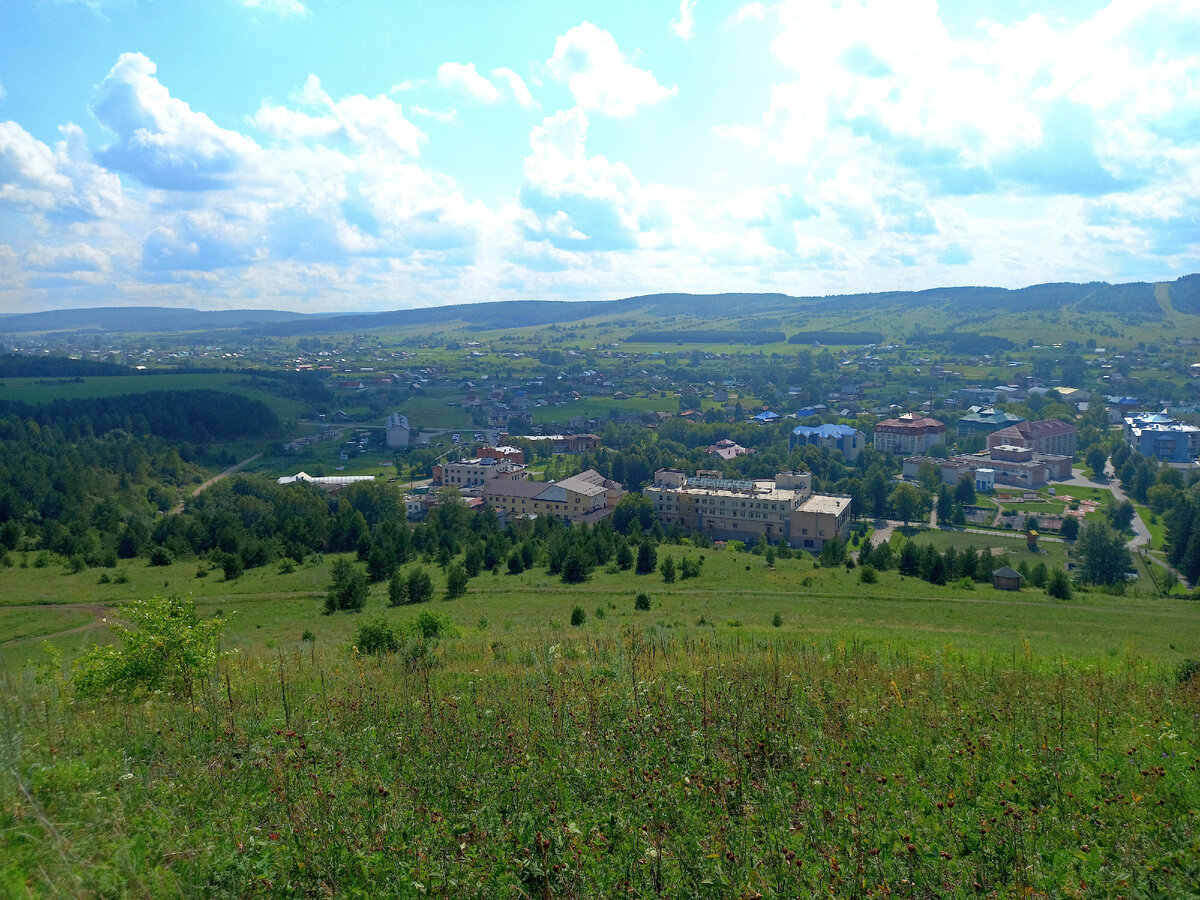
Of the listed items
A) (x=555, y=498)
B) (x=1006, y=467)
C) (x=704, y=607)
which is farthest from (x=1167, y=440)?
(x=704, y=607)

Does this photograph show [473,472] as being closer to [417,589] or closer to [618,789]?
[417,589]

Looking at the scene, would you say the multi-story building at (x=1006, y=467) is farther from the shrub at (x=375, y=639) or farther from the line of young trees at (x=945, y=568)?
the shrub at (x=375, y=639)

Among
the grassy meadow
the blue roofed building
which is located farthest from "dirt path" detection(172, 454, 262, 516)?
the blue roofed building

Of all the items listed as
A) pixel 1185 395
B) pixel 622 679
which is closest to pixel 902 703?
pixel 622 679

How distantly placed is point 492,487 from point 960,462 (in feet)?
160

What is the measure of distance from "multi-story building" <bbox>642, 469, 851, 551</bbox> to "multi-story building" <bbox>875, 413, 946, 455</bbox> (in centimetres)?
3382

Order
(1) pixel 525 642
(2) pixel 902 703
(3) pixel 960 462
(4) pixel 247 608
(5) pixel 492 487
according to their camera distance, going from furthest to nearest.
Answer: (3) pixel 960 462 < (5) pixel 492 487 < (4) pixel 247 608 < (1) pixel 525 642 < (2) pixel 902 703

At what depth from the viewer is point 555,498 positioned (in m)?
58.7

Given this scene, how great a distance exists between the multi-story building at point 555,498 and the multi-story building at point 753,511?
162 inches

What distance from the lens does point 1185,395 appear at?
101500 mm

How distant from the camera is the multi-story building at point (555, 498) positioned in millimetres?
57969

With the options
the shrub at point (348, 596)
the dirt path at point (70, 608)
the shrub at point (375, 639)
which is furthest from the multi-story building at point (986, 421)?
the dirt path at point (70, 608)

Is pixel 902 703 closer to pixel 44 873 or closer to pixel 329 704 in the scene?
pixel 329 704

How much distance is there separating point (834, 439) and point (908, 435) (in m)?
10.8
